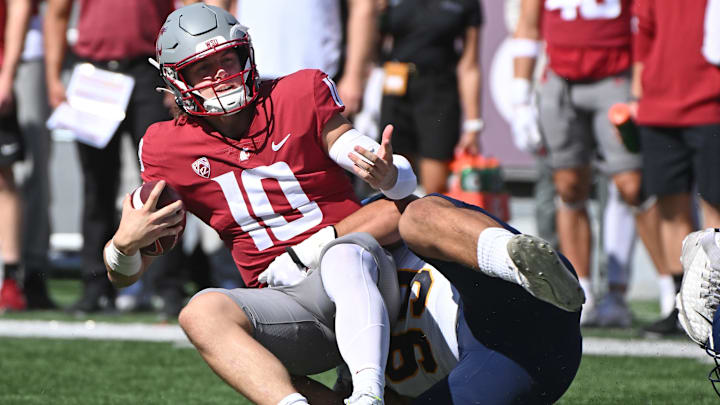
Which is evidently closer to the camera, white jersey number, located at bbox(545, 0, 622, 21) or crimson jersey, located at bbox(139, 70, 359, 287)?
crimson jersey, located at bbox(139, 70, 359, 287)

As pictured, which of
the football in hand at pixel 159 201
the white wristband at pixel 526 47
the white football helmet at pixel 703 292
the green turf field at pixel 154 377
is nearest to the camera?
the white football helmet at pixel 703 292

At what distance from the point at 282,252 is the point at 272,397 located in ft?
2.34

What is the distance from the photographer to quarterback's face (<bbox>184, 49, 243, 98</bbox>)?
3.57m

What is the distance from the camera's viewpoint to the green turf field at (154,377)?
4.13 metres

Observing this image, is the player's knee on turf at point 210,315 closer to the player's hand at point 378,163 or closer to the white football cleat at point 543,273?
→ the player's hand at point 378,163

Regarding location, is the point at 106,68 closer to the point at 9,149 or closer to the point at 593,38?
the point at 9,149

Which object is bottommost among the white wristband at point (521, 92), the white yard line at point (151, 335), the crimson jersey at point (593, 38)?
the white yard line at point (151, 335)

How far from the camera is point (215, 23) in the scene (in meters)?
3.62

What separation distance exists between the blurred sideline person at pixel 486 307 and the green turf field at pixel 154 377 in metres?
0.84

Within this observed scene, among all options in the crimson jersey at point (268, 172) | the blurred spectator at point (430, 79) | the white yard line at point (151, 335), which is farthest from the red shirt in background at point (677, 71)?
the crimson jersey at point (268, 172)

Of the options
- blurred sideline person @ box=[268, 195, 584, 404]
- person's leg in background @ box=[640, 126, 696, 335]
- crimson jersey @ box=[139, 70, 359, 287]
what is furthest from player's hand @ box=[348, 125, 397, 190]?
person's leg in background @ box=[640, 126, 696, 335]

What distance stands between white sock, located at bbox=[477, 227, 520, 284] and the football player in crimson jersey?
423 millimetres

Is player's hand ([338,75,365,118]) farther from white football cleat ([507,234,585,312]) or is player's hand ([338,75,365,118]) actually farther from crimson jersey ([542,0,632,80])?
white football cleat ([507,234,585,312])

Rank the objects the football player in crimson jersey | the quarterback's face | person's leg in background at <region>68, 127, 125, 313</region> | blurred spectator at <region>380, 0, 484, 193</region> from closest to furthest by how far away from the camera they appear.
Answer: the football player in crimson jersey, the quarterback's face, person's leg in background at <region>68, 127, 125, 313</region>, blurred spectator at <region>380, 0, 484, 193</region>
